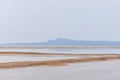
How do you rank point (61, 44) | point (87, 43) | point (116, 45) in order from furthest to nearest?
point (61, 44) < point (87, 43) < point (116, 45)

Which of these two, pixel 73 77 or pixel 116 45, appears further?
pixel 116 45

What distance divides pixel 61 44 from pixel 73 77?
11.5 metres

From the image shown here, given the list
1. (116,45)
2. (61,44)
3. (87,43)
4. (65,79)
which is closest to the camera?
(65,79)

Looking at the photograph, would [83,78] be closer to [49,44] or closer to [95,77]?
[95,77]

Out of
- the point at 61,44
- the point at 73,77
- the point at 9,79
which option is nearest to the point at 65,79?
the point at 73,77

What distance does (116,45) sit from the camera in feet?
40.5

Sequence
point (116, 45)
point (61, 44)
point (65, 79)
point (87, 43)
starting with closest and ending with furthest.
A: point (65, 79) < point (116, 45) < point (87, 43) < point (61, 44)

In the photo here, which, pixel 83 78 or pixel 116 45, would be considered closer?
pixel 83 78

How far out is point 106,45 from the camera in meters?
12.9

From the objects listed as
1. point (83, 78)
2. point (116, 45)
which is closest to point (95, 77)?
point (83, 78)

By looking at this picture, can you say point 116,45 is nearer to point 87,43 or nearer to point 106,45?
point 106,45

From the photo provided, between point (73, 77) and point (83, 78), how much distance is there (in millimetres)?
120

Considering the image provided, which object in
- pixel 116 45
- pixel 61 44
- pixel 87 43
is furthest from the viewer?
pixel 61 44

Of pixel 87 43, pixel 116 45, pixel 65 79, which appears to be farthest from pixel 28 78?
pixel 87 43
